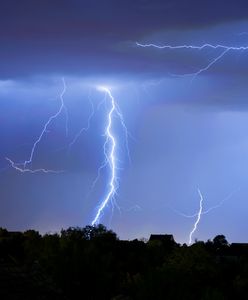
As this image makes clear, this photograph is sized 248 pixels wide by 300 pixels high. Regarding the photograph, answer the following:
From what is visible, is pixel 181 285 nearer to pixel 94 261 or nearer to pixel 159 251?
pixel 94 261

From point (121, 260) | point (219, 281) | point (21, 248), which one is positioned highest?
point (21, 248)

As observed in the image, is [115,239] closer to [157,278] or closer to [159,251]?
[159,251]

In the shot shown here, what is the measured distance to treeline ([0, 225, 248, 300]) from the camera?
22047mm

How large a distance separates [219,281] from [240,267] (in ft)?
16.1

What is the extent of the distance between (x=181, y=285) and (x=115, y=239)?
41.1 meters

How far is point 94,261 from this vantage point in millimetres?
29031

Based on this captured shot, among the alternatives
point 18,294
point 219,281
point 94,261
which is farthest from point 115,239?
point 18,294

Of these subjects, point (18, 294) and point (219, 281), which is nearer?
point (18, 294)

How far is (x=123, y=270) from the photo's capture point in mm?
47562

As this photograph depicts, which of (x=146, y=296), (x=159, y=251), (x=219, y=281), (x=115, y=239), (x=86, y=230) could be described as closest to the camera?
(x=146, y=296)

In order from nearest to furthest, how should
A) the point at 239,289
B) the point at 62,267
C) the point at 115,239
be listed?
the point at 62,267
the point at 239,289
the point at 115,239

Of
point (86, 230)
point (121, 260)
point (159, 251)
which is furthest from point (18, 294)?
point (86, 230)

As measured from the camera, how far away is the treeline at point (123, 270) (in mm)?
22047

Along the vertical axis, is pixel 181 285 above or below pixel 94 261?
below
